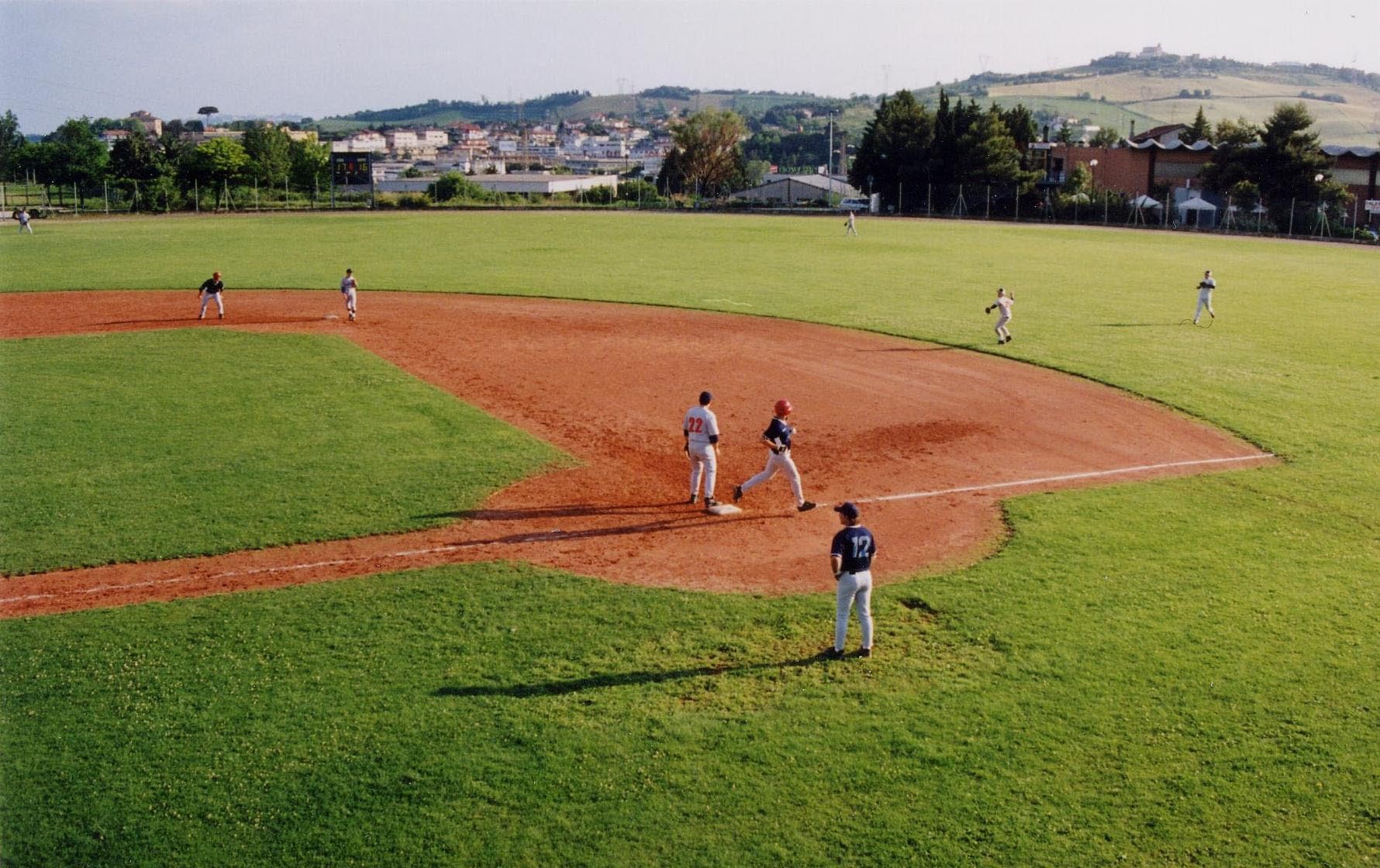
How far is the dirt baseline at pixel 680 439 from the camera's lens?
15.5m

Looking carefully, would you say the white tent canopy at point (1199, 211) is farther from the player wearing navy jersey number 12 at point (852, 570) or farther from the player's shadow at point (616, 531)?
the player wearing navy jersey number 12 at point (852, 570)

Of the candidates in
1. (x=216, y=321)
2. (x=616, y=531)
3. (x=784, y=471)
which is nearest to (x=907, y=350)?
(x=784, y=471)

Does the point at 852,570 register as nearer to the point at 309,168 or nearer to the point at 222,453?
the point at 222,453

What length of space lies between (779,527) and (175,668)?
8872 mm

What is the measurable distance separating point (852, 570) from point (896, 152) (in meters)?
94.1


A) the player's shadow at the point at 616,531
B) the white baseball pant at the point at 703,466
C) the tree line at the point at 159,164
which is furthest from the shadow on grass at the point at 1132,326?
the tree line at the point at 159,164

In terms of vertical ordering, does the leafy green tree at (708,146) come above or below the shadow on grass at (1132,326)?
above

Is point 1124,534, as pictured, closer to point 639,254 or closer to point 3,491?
point 3,491

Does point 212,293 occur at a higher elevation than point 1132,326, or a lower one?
higher

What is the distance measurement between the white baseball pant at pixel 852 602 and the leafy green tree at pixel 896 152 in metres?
91.3

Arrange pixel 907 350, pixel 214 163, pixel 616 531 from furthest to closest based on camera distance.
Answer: pixel 214 163, pixel 907 350, pixel 616 531

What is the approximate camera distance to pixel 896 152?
3952 inches

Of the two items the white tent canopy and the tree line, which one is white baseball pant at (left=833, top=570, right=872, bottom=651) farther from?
the tree line

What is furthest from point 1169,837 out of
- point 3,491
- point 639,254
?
point 639,254
